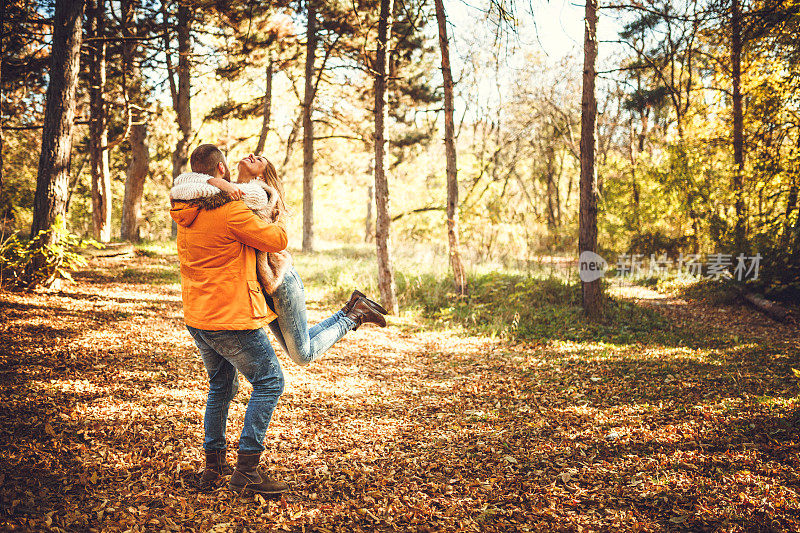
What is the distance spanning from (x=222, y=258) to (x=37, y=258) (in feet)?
21.9

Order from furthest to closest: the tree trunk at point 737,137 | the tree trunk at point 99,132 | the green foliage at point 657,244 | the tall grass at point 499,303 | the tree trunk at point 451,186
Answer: the green foliage at point 657,244 < the tree trunk at point 99,132 < the tree trunk at point 737,137 < the tree trunk at point 451,186 < the tall grass at point 499,303

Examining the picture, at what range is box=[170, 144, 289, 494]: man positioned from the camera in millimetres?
2504

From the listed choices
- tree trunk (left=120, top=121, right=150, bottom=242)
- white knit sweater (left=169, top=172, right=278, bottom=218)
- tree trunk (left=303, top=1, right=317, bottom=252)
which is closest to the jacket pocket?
white knit sweater (left=169, top=172, right=278, bottom=218)

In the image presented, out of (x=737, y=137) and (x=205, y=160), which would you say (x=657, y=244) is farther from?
(x=205, y=160)

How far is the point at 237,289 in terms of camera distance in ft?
8.34

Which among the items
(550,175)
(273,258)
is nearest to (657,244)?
(550,175)

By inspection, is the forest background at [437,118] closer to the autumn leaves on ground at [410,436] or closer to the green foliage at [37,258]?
the green foliage at [37,258]

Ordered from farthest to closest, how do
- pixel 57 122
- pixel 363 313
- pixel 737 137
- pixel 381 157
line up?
1. pixel 737 137
2. pixel 381 157
3. pixel 57 122
4. pixel 363 313

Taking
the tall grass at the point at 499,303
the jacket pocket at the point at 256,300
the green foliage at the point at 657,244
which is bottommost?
the tall grass at the point at 499,303

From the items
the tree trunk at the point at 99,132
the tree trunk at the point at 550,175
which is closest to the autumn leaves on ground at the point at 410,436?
the tree trunk at the point at 99,132

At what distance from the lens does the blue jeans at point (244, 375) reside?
8.48 feet

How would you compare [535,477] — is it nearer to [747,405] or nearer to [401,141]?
[747,405]

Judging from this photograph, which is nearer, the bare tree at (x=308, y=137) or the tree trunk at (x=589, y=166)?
the tree trunk at (x=589, y=166)

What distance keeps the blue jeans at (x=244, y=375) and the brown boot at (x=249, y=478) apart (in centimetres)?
5
